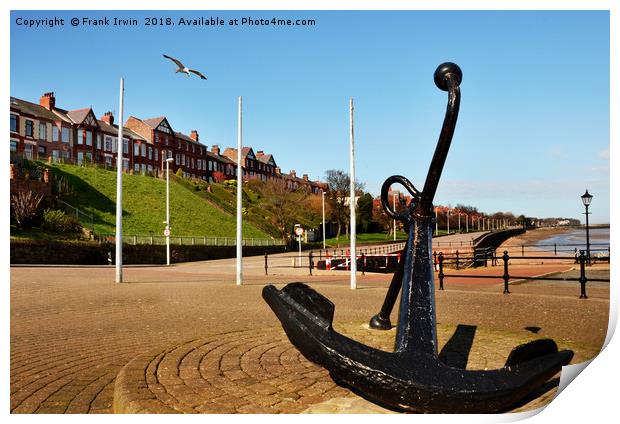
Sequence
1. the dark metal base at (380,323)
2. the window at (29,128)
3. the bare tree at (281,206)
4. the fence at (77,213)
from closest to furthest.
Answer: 1. the dark metal base at (380,323)
2. the fence at (77,213)
3. the window at (29,128)
4. the bare tree at (281,206)

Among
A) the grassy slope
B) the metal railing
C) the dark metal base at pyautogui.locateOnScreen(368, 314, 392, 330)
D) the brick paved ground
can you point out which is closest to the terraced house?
the grassy slope

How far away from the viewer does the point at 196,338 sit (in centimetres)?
523

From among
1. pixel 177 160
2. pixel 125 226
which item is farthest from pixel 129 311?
pixel 177 160

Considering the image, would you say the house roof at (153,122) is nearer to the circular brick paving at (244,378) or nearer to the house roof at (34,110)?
the house roof at (34,110)

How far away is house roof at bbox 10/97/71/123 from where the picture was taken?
35972 mm

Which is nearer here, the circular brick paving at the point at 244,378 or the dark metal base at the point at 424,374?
the dark metal base at the point at 424,374

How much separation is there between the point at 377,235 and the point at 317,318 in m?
53.6

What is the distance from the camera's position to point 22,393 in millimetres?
3520

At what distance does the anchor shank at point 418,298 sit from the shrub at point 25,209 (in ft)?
80.4

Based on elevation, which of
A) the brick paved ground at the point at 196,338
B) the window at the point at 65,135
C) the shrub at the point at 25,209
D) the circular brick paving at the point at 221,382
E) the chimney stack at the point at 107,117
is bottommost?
the brick paved ground at the point at 196,338

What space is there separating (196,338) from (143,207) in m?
33.1

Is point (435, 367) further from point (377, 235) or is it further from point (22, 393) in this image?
point (377, 235)

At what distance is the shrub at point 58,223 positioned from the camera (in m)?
25.1

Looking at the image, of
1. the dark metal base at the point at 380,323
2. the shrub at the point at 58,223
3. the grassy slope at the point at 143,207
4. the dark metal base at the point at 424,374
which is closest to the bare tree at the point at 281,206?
the grassy slope at the point at 143,207
